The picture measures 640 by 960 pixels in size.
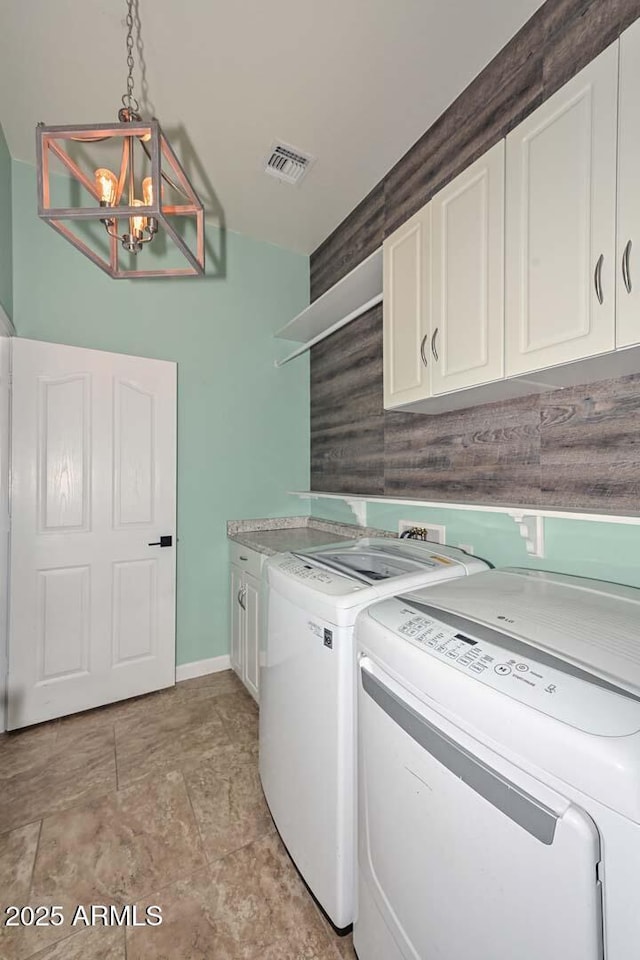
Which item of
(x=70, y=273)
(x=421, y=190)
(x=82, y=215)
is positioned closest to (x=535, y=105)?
(x=421, y=190)

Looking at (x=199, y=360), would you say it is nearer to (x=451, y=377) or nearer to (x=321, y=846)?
(x=451, y=377)

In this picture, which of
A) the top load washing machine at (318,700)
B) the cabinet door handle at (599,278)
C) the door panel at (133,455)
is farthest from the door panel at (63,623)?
the cabinet door handle at (599,278)

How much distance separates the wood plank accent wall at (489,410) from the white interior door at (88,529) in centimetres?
120

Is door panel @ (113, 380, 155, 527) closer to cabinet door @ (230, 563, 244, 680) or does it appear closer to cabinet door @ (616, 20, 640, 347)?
cabinet door @ (230, 563, 244, 680)

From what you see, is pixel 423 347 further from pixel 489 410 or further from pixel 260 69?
pixel 260 69

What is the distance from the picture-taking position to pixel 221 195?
237cm

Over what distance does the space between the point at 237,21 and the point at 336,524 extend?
93.0 inches

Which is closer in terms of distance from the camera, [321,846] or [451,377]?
[321,846]

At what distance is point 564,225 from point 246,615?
2210 millimetres

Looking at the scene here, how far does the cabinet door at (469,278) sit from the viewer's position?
122 centimetres

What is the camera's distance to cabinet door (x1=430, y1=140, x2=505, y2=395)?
122cm

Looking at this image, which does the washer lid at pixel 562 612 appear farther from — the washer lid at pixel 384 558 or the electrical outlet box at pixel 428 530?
the electrical outlet box at pixel 428 530

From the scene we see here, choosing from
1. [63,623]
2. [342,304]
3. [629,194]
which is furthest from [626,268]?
[63,623]

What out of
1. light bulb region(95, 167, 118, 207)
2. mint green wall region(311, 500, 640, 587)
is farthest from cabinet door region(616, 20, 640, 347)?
light bulb region(95, 167, 118, 207)
